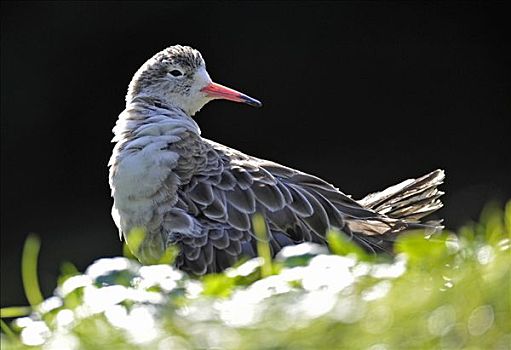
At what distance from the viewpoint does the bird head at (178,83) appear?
19.6ft

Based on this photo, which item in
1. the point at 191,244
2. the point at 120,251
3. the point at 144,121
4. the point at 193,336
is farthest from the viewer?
the point at 120,251

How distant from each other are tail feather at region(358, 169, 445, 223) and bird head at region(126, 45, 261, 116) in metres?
0.72

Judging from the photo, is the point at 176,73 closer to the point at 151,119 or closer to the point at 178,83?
the point at 178,83

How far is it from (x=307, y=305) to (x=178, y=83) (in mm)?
3803

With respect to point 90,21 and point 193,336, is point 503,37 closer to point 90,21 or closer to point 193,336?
point 90,21

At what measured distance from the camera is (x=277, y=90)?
9086 millimetres

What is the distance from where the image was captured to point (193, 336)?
2201 mm

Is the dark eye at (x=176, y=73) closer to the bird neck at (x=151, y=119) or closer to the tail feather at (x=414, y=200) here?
the bird neck at (x=151, y=119)

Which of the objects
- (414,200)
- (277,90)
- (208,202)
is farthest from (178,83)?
(277,90)

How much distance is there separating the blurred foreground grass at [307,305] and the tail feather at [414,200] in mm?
3362

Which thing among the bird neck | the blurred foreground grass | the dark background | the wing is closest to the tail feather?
the wing

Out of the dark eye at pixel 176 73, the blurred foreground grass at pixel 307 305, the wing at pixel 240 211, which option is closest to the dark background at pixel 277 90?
the dark eye at pixel 176 73

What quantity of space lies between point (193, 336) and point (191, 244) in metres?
3.06

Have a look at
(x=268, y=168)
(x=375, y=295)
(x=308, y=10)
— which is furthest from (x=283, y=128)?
(x=375, y=295)
